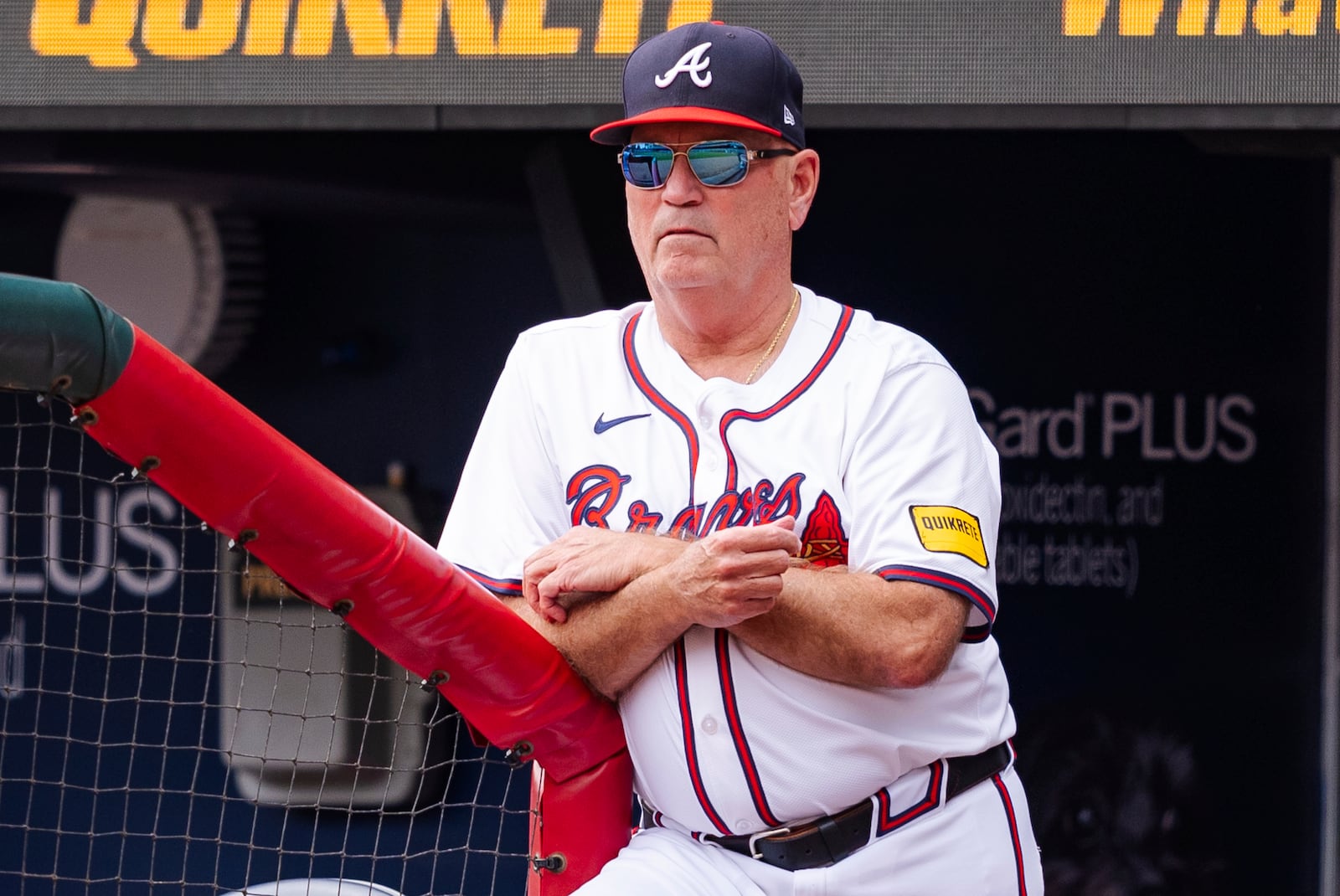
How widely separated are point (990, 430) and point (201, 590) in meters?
1.97

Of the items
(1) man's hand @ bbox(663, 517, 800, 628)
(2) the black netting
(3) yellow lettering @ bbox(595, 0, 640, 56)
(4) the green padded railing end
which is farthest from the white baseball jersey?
(2) the black netting

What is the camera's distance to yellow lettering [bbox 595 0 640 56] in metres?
2.34

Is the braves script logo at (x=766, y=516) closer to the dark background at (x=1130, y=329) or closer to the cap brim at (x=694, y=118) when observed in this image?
the cap brim at (x=694, y=118)

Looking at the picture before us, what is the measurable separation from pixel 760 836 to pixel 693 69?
2.55ft

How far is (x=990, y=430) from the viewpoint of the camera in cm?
376

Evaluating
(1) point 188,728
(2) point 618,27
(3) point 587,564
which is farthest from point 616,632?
(1) point 188,728

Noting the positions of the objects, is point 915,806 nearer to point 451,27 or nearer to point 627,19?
point 627,19

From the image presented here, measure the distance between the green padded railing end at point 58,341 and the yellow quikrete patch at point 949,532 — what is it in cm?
74

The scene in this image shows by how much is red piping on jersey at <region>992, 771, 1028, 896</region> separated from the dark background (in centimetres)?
203

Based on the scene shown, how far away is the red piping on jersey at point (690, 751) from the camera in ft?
5.47

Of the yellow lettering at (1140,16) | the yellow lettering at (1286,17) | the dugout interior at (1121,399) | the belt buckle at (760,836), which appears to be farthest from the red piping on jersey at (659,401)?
the dugout interior at (1121,399)

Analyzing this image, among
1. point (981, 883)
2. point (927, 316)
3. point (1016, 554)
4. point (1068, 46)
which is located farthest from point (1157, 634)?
point (981, 883)

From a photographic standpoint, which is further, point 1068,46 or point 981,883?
point 1068,46

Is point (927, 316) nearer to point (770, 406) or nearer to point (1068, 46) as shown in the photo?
point (1068, 46)
